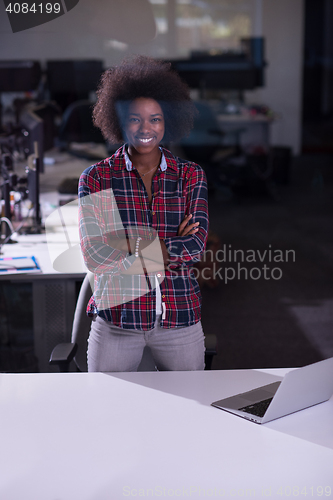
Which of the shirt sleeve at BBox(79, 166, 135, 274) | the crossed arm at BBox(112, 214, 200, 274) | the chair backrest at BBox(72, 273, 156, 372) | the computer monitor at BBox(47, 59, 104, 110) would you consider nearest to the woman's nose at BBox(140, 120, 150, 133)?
the shirt sleeve at BBox(79, 166, 135, 274)

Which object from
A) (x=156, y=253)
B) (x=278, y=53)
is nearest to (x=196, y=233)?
(x=156, y=253)

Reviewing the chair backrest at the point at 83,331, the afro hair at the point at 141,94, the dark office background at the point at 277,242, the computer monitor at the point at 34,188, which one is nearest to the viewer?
the afro hair at the point at 141,94

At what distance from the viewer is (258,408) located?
1334mm

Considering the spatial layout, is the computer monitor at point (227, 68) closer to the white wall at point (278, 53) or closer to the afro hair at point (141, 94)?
the white wall at point (278, 53)

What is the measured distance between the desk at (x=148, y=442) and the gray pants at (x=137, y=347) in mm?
109

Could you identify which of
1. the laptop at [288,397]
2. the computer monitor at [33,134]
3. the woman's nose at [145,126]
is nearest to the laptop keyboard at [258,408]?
the laptop at [288,397]

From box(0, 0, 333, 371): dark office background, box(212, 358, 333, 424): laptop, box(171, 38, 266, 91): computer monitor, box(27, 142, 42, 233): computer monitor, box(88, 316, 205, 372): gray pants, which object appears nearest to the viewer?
box(212, 358, 333, 424): laptop

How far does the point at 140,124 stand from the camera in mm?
1669

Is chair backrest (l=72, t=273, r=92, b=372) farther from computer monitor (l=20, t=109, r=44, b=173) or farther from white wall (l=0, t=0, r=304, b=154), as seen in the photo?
white wall (l=0, t=0, r=304, b=154)

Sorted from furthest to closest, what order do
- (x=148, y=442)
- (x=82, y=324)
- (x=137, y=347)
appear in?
(x=82, y=324), (x=137, y=347), (x=148, y=442)

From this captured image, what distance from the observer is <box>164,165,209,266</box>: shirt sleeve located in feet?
5.41

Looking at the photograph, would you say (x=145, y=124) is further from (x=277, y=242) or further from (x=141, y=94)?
(x=277, y=242)

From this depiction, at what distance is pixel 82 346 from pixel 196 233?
627 mm

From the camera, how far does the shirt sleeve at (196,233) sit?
1649mm
